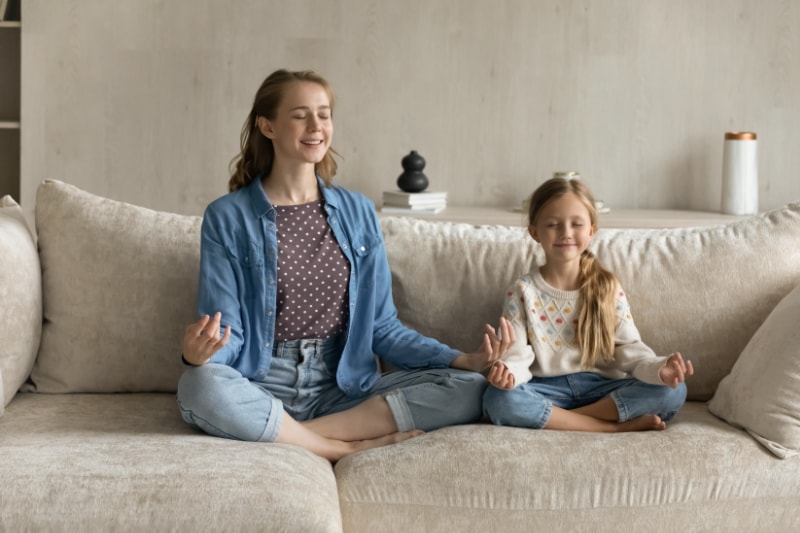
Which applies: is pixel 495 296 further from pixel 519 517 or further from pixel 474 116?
pixel 474 116

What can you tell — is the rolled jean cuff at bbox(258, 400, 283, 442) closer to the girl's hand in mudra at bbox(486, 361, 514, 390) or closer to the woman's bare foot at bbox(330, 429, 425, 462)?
the woman's bare foot at bbox(330, 429, 425, 462)

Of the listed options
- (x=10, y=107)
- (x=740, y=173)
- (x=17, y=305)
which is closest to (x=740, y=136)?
(x=740, y=173)

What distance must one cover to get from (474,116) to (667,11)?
32.9 inches

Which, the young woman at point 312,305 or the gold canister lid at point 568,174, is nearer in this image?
the young woman at point 312,305

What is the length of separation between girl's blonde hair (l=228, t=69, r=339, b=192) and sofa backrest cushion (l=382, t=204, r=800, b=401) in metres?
0.32

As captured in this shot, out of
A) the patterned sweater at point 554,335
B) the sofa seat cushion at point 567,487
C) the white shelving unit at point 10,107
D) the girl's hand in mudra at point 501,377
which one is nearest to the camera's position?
the sofa seat cushion at point 567,487

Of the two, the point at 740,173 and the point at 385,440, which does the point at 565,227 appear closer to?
the point at 385,440

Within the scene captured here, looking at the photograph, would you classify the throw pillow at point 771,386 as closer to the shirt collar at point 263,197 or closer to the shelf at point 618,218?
the shirt collar at point 263,197

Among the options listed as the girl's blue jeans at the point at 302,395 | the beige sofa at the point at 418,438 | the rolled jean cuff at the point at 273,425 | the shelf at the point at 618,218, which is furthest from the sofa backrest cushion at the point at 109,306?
the shelf at the point at 618,218

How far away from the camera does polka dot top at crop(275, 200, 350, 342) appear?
244cm

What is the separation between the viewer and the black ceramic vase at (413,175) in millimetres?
4074

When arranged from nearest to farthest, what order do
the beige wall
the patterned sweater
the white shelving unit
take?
the patterned sweater
the beige wall
the white shelving unit

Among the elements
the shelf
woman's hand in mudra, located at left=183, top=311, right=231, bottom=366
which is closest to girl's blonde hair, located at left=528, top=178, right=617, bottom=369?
woman's hand in mudra, located at left=183, top=311, right=231, bottom=366

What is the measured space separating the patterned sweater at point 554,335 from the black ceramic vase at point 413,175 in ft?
5.45
